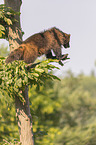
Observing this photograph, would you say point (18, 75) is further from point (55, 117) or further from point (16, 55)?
point (55, 117)

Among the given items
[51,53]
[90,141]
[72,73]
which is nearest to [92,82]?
[72,73]

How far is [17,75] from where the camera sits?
18.9 ft

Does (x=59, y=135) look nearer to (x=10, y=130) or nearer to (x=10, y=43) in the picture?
(x=10, y=130)

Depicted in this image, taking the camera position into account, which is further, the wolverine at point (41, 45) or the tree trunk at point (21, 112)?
the tree trunk at point (21, 112)

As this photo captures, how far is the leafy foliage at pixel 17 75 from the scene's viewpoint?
18.9ft

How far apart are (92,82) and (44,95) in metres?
124

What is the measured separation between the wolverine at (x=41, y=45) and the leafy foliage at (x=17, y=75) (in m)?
0.32

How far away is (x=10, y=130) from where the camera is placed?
75.4ft

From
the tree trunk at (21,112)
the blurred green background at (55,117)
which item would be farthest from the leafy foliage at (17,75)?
the blurred green background at (55,117)

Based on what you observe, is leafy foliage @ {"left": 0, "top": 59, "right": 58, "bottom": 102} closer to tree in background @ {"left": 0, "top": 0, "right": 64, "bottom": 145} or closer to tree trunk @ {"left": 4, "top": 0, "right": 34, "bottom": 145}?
tree in background @ {"left": 0, "top": 0, "right": 64, "bottom": 145}

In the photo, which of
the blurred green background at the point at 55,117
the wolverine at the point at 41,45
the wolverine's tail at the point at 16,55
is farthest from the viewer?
the blurred green background at the point at 55,117

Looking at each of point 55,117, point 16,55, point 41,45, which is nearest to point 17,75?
point 16,55

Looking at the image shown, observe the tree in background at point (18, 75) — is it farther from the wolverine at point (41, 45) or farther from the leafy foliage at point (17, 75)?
the wolverine at point (41, 45)

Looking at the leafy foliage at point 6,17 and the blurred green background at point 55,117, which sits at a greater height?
the leafy foliage at point 6,17
